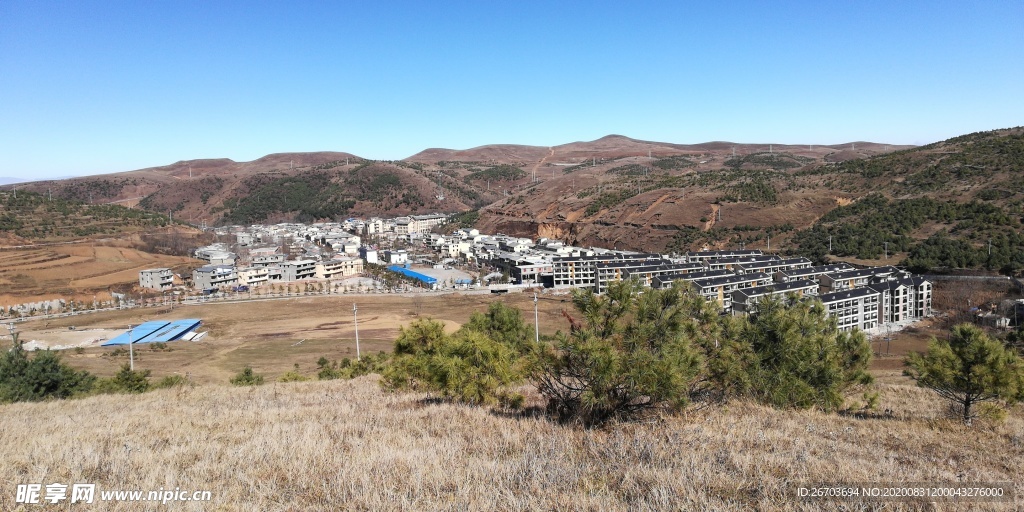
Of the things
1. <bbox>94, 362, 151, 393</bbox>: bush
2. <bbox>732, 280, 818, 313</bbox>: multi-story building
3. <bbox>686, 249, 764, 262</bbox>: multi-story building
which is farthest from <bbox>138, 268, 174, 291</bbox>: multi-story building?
<bbox>732, 280, 818, 313</bbox>: multi-story building

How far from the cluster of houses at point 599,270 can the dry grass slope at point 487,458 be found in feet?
17.2

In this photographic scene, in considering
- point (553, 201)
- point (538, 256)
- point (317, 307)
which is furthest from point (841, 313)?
point (553, 201)

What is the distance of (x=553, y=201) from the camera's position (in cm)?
9094

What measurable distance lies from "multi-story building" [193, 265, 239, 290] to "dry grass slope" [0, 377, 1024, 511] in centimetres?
5011

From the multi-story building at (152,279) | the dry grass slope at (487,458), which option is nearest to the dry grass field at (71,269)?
the multi-story building at (152,279)

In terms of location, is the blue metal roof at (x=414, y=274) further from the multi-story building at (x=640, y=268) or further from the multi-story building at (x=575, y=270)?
the multi-story building at (x=640, y=268)

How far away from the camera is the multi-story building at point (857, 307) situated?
3266 cm

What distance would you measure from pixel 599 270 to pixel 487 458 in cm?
4276

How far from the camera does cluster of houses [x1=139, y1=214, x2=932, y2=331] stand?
34875mm

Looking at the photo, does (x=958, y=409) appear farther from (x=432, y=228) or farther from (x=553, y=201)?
(x=432, y=228)

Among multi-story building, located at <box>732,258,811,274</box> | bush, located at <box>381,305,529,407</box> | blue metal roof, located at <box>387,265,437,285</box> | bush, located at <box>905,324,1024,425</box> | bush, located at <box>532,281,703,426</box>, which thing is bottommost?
blue metal roof, located at <box>387,265,437,285</box>

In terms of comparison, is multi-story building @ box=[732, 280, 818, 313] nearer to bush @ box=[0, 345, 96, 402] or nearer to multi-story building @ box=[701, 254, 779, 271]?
multi-story building @ box=[701, 254, 779, 271]

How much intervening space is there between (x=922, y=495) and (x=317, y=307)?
4542cm

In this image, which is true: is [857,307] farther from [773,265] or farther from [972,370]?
[972,370]
